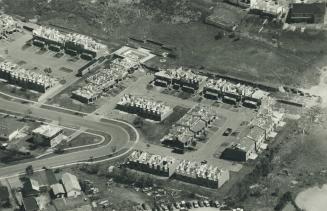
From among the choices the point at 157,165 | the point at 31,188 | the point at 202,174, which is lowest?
the point at 31,188

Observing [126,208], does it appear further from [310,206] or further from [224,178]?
[310,206]

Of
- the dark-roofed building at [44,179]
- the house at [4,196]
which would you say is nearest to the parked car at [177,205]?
the dark-roofed building at [44,179]

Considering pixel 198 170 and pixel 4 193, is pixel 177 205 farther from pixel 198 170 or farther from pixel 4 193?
pixel 4 193

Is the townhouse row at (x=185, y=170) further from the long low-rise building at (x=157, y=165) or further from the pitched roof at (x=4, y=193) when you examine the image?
the pitched roof at (x=4, y=193)

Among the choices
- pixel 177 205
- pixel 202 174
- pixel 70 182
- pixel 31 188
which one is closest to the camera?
pixel 177 205

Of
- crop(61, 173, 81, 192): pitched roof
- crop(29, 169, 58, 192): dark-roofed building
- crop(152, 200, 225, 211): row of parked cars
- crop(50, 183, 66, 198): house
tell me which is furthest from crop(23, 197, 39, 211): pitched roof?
crop(152, 200, 225, 211): row of parked cars

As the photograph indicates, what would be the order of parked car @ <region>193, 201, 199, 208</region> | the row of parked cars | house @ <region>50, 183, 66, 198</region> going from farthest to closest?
house @ <region>50, 183, 66, 198</region>, parked car @ <region>193, 201, 199, 208</region>, the row of parked cars

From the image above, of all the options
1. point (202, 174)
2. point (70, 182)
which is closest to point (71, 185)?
point (70, 182)

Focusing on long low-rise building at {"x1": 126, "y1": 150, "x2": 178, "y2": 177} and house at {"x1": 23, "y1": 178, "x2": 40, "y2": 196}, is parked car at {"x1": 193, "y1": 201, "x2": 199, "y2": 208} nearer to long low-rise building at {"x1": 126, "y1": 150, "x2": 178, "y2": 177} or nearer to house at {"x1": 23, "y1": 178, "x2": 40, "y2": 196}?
long low-rise building at {"x1": 126, "y1": 150, "x2": 178, "y2": 177}
